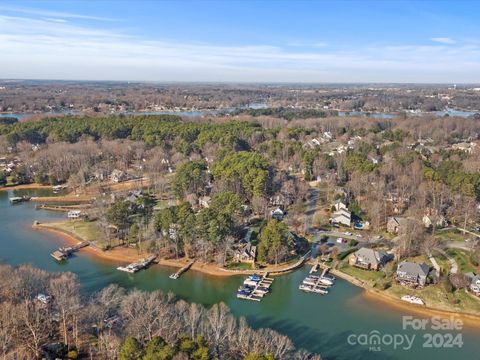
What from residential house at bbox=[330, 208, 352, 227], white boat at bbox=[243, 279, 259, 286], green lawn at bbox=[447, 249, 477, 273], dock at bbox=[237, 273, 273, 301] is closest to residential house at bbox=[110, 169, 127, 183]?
residential house at bbox=[330, 208, 352, 227]

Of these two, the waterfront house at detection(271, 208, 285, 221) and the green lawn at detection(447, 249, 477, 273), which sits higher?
the waterfront house at detection(271, 208, 285, 221)

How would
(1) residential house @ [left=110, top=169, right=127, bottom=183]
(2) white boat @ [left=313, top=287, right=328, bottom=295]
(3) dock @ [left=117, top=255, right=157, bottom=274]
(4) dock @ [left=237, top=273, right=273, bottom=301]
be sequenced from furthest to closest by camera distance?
(1) residential house @ [left=110, top=169, right=127, bottom=183]
(3) dock @ [left=117, top=255, right=157, bottom=274]
(2) white boat @ [left=313, top=287, right=328, bottom=295]
(4) dock @ [left=237, top=273, right=273, bottom=301]

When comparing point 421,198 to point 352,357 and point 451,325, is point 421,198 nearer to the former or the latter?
point 451,325

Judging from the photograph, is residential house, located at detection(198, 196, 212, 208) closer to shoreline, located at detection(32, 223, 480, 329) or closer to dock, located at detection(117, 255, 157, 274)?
shoreline, located at detection(32, 223, 480, 329)

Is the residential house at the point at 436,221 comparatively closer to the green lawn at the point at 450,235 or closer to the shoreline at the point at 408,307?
the green lawn at the point at 450,235

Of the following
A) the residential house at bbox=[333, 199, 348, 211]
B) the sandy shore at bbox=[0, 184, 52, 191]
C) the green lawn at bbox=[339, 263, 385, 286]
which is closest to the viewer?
the green lawn at bbox=[339, 263, 385, 286]

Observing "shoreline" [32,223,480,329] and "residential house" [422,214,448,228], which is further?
"residential house" [422,214,448,228]

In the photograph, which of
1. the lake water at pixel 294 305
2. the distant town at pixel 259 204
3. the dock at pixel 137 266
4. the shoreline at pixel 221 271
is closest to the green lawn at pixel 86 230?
the distant town at pixel 259 204
